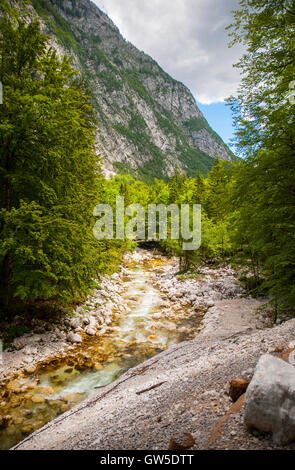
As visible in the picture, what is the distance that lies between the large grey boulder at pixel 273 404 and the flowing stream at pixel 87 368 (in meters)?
5.01

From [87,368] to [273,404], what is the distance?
261 inches

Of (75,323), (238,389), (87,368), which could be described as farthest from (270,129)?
(75,323)

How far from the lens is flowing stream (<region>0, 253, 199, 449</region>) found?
533cm

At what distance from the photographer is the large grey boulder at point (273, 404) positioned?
6.85ft

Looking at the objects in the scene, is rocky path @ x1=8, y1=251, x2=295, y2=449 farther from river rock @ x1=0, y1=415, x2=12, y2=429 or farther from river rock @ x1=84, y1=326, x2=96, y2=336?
river rock @ x1=84, y1=326, x2=96, y2=336

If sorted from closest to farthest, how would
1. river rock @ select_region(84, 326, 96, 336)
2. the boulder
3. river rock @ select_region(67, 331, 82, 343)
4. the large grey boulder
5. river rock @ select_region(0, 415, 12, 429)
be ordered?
1. the large grey boulder
2. the boulder
3. river rock @ select_region(0, 415, 12, 429)
4. river rock @ select_region(67, 331, 82, 343)
5. river rock @ select_region(84, 326, 96, 336)

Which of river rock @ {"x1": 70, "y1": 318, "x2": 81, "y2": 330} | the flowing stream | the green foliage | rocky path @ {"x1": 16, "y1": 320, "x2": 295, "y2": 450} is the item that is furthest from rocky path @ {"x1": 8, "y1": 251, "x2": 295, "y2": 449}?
river rock @ {"x1": 70, "y1": 318, "x2": 81, "y2": 330}

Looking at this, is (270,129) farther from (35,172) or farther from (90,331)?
(90,331)

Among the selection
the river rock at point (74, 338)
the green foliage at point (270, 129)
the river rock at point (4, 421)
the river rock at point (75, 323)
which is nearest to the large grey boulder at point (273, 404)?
the green foliage at point (270, 129)

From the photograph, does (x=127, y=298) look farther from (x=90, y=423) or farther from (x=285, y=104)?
(x=285, y=104)

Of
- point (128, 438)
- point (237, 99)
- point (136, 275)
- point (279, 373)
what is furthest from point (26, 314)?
point (136, 275)

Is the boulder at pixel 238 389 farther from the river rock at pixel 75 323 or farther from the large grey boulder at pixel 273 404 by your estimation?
the river rock at pixel 75 323

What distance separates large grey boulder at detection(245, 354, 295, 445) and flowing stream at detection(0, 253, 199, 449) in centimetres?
501

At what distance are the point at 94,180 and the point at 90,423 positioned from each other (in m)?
11.0
